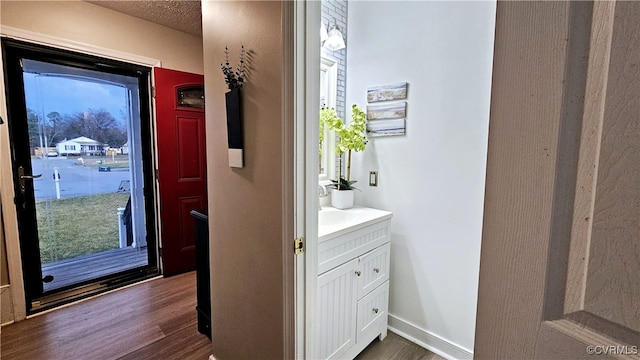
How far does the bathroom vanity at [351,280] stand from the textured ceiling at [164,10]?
217 centimetres

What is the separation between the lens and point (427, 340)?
200 cm

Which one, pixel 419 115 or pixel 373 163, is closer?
pixel 419 115

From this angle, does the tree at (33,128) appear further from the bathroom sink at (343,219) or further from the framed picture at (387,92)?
the framed picture at (387,92)

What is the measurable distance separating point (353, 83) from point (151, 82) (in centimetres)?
206

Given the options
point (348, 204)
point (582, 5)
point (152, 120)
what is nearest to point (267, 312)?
point (348, 204)

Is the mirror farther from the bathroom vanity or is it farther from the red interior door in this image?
the red interior door

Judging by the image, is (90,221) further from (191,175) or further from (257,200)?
(257,200)

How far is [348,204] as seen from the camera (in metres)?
2.13

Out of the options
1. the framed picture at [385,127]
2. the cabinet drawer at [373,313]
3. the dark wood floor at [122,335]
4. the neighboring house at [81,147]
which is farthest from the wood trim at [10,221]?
the framed picture at [385,127]

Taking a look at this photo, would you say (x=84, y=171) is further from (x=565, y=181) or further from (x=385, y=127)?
(x=565, y=181)

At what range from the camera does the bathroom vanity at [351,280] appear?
151 centimetres

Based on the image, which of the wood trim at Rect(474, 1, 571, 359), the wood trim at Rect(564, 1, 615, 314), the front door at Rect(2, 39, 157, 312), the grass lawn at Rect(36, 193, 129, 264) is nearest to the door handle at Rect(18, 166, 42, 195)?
the front door at Rect(2, 39, 157, 312)

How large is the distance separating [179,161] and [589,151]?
3.26m

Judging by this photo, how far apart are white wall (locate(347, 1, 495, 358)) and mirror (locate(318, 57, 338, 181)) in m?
0.15
